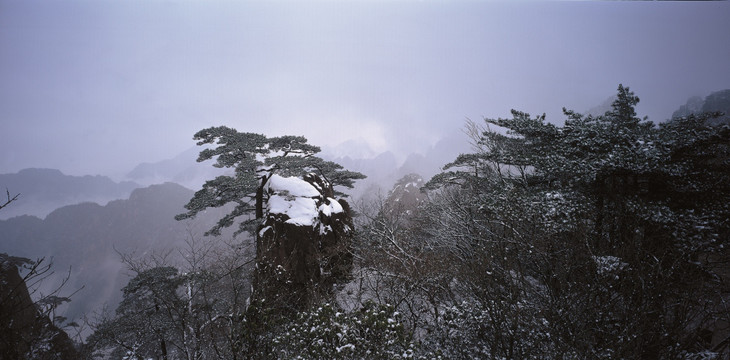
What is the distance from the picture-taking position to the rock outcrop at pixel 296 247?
1021cm

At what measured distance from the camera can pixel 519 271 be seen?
8.59m

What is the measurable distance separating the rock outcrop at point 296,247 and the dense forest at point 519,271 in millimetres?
65

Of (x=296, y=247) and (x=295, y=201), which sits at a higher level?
(x=295, y=201)

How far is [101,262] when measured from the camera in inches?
3506

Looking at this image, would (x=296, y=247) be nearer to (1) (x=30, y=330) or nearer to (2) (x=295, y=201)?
(2) (x=295, y=201)

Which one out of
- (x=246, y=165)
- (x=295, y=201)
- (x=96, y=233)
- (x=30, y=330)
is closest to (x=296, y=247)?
(x=295, y=201)

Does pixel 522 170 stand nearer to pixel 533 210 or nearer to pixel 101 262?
pixel 533 210

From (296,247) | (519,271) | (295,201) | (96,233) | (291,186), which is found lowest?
(96,233)

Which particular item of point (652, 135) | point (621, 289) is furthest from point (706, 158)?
point (621, 289)

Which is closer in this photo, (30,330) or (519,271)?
(519,271)

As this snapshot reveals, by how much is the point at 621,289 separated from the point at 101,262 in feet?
417

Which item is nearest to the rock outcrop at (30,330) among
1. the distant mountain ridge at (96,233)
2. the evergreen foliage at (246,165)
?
the evergreen foliage at (246,165)

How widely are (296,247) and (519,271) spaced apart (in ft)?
26.3

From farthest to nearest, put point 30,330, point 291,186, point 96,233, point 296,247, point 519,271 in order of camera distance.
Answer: point 96,233, point 291,186, point 296,247, point 30,330, point 519,271
